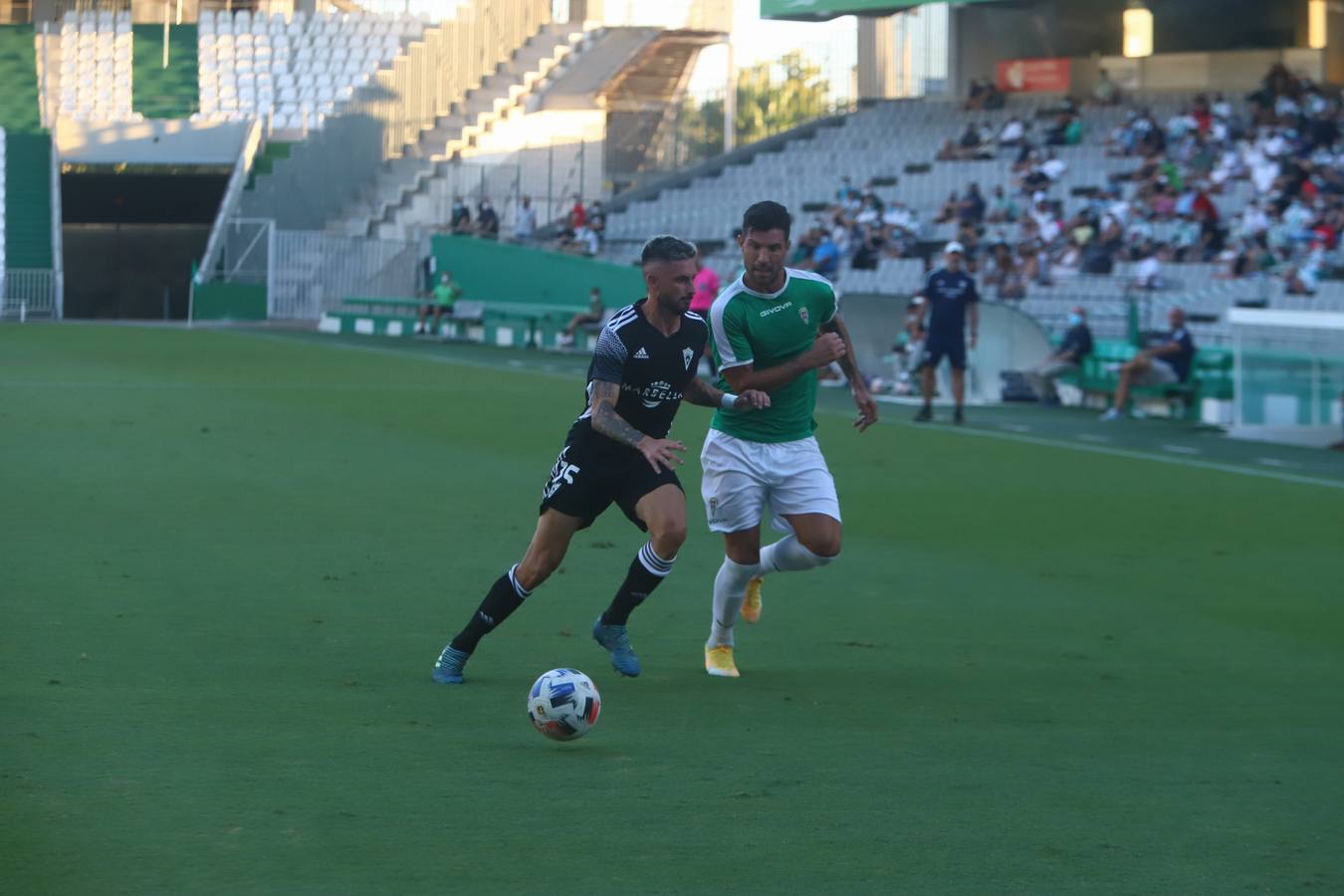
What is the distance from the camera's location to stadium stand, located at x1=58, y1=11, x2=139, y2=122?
54812 mm

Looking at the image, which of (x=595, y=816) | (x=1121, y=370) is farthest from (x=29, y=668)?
(x=1121, y=370)

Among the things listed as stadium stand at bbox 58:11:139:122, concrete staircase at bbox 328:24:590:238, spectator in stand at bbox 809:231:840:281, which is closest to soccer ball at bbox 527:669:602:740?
spectator in stand at bbox 809:231:840:281

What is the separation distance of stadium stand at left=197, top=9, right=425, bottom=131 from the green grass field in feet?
132

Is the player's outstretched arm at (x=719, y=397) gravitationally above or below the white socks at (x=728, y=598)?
above

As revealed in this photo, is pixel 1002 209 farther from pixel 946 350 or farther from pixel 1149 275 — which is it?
pixel 946 350

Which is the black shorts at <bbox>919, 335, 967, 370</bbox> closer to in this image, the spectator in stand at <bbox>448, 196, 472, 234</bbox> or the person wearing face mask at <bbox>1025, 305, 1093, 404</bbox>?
the person wearing face mask at <bbox>1025, 305, 1093, 404</bbox>

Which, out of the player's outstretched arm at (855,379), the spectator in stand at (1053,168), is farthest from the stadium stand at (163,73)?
the player's outstretched arm at (855,379)

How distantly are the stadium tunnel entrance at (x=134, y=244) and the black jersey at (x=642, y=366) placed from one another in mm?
46684

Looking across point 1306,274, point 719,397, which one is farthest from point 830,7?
point 719,397

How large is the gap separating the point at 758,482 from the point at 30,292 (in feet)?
134

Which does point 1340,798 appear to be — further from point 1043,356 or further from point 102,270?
point 102,270

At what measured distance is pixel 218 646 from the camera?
8.61 meters

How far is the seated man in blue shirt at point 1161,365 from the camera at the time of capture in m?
22.8

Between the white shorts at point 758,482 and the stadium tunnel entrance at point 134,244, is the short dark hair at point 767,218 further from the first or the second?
the stadium tunnel entrance at point 134,244
